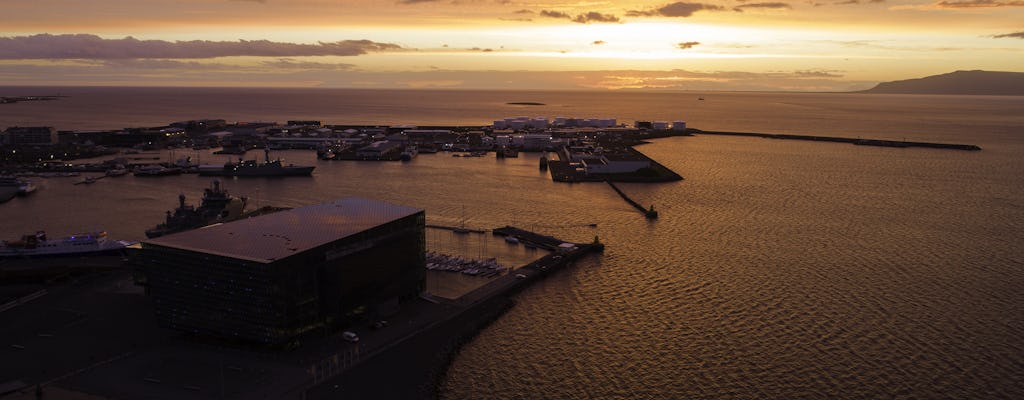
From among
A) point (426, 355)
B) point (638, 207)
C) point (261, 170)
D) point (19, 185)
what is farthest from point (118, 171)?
point (426, 355)

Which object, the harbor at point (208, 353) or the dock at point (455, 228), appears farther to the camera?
the dock at point (455, 228)

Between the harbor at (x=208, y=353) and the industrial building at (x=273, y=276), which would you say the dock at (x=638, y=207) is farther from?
the industrial building at (x=273, y=276)

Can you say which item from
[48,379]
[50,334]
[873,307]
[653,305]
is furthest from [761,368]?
[50,334]

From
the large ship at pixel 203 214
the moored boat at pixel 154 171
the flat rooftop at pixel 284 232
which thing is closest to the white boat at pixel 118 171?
the moored boat at pixel 154 171

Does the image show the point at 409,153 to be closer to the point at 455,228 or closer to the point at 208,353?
the point at 455,228

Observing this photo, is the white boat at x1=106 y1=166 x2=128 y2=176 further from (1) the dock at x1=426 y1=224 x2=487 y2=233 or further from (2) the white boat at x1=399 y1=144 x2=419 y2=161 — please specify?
(1) the dock at x1=426 y1=224 x2=487 y2=233
